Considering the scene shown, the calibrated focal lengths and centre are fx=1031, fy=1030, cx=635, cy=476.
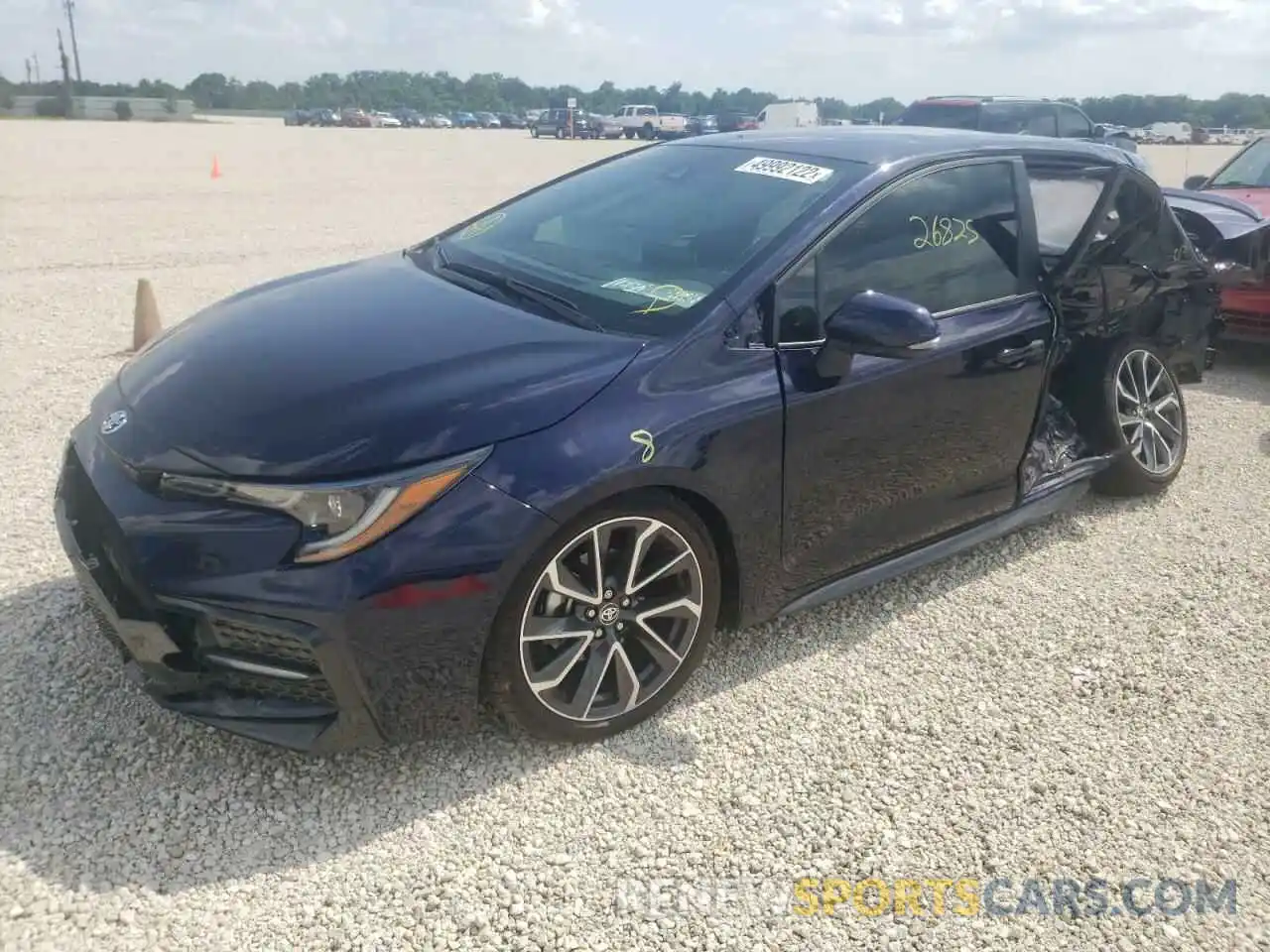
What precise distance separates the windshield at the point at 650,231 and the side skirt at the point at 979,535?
41.8 inches

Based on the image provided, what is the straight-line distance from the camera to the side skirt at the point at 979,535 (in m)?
3.45

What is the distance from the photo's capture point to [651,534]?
289 cm

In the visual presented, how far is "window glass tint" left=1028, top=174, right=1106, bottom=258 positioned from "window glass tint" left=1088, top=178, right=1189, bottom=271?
0.39 ft

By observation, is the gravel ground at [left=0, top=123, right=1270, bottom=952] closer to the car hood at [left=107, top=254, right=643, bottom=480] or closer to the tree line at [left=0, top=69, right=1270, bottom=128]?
the car hood at [left=107, top=254, right=643, bottom=480]

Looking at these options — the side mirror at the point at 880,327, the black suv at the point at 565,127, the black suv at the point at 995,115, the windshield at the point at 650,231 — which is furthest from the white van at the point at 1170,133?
the side mirror at the point at 880,327

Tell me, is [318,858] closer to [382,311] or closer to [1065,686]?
[382,311]

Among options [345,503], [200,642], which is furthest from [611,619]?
[200,642]

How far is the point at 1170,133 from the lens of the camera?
2506 inches

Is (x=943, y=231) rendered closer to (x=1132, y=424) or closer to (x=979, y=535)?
(x=979, y=535)

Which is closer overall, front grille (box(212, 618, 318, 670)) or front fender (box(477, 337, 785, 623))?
front grille (box(212, 618, 318, 670))

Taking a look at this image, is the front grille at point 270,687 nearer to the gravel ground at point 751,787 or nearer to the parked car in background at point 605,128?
the gravel ground at point 751,787

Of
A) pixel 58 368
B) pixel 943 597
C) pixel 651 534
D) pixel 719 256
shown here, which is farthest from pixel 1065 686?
pixel 58 368

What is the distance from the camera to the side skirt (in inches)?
136

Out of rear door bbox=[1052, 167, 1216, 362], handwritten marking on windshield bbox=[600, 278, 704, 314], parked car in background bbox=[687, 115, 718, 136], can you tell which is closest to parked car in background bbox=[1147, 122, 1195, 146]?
parked car in background bbox=[687, 115, 718, 136]
